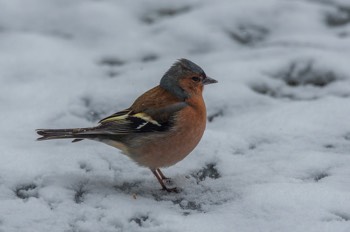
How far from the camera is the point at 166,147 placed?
4.64 m

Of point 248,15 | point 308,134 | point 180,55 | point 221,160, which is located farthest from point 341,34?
point 221,160

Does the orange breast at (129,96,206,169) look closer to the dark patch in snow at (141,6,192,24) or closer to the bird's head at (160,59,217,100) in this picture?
the bird's head at (160,59,217,100)

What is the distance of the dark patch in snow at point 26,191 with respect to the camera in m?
4.42

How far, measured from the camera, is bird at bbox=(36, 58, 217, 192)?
4645mm

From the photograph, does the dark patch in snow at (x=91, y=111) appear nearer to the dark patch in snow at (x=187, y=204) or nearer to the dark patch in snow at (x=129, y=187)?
the dark patch in snow at (x=129, y=187)

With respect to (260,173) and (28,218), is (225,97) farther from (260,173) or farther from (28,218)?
(28,218)

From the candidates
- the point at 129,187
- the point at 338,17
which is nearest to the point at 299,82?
the point at 338,17

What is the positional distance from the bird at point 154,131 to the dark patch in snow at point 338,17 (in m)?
3.42

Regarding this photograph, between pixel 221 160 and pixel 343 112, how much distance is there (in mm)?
1380

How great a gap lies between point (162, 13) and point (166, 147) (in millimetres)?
3755

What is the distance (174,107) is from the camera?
474 cm

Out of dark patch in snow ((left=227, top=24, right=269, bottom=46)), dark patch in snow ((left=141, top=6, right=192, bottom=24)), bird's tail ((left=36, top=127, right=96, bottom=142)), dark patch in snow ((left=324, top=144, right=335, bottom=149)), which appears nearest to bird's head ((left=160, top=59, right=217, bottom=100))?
bird's tail ((left=36, top=127, right=96, bottom=142))

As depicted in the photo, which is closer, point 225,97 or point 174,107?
point 174,107

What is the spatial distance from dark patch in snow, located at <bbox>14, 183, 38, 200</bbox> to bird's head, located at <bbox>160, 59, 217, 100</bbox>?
120cm
